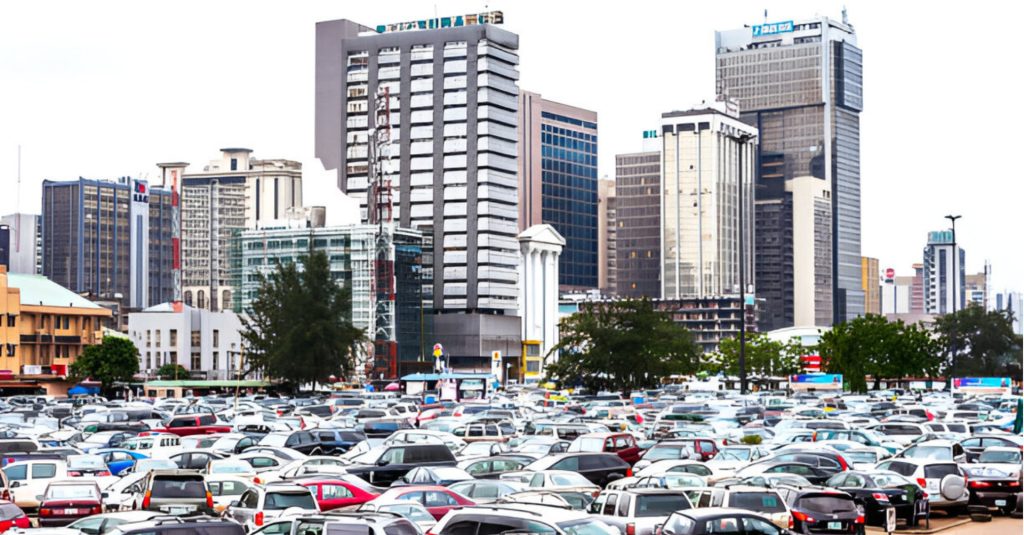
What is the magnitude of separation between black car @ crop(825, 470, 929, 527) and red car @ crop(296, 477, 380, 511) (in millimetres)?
10267

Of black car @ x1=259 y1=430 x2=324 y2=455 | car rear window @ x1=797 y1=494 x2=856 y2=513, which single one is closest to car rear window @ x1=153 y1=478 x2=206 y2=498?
car rear window @ x1=797 y1=494 x2=856 y2=513

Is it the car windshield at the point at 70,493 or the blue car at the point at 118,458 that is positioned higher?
the car windshield at the point at 70,493

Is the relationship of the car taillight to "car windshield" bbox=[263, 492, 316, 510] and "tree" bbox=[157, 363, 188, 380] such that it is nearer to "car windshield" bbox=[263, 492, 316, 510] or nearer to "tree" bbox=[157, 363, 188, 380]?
"car windshield" bbox=[263, 492, 316, 510]

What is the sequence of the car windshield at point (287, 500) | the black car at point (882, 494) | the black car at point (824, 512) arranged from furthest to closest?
the black car at point (882, 494), the black car at point (824, 512), the car windshield at point (287, 500)

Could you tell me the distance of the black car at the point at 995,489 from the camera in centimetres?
3334

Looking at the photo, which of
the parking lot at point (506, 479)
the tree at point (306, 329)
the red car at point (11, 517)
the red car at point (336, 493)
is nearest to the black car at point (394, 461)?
the parking lot at point (506, 479)

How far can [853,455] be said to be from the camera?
38.4 metres

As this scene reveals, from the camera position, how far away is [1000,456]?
123 feet

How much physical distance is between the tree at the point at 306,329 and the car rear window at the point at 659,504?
283 feet

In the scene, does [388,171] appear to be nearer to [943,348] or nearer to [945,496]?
[943,348]

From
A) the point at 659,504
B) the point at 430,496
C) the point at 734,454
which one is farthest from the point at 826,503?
the point at 734,454

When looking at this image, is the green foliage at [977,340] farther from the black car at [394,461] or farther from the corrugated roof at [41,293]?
the black car at [394,461]

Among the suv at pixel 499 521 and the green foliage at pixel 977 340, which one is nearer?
the suv at pixel 499 521

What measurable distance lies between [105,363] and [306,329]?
95.3 feet
